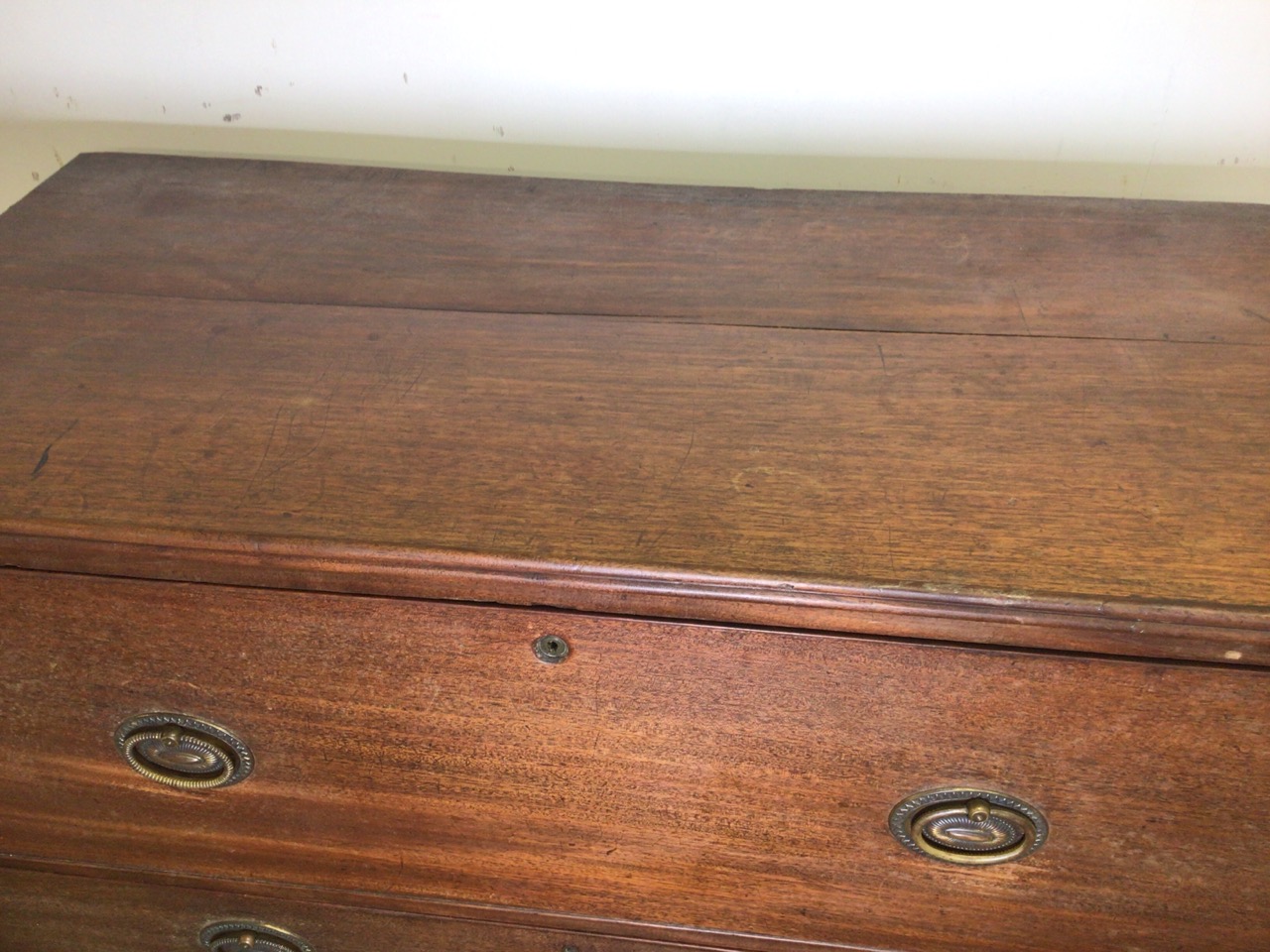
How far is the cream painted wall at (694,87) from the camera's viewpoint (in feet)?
4.00

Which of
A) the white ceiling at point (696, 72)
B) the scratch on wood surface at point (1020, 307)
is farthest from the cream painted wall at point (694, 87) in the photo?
the scratch on wood surface at point (1020, 307)

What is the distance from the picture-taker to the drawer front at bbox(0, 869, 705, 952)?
3.32 feet

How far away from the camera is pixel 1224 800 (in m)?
0.79

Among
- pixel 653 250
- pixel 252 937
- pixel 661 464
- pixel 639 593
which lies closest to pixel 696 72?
pixel 653 250

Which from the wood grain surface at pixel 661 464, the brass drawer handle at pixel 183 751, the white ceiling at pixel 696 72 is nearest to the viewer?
the wood grain surface at pixel 661 464

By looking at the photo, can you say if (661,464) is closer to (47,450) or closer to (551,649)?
(551,649)

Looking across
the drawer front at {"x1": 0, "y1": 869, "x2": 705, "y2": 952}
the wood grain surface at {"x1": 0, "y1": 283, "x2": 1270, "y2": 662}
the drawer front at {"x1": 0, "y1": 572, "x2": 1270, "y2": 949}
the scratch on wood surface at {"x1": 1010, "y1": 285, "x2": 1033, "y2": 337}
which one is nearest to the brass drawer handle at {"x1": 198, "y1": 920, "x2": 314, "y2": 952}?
the drawer front at {"x1": 0, "y1": 869, "x2": 705, "y2": 952}

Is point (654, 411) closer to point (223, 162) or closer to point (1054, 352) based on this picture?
point (1054, 352)

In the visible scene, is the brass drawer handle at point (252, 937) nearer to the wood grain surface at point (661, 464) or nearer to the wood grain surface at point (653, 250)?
the wood grain surface at point (661, 464)

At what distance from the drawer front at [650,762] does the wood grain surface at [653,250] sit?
34 centimetres

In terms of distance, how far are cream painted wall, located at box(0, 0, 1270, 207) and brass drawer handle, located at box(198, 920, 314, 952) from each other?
0.85 meters

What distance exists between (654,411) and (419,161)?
65 centimetres

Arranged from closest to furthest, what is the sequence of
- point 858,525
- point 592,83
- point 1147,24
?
point 858,525, point 1147,24, point 592,83

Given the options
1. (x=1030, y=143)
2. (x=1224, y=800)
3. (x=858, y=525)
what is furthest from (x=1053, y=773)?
(x=1030, y=143)
